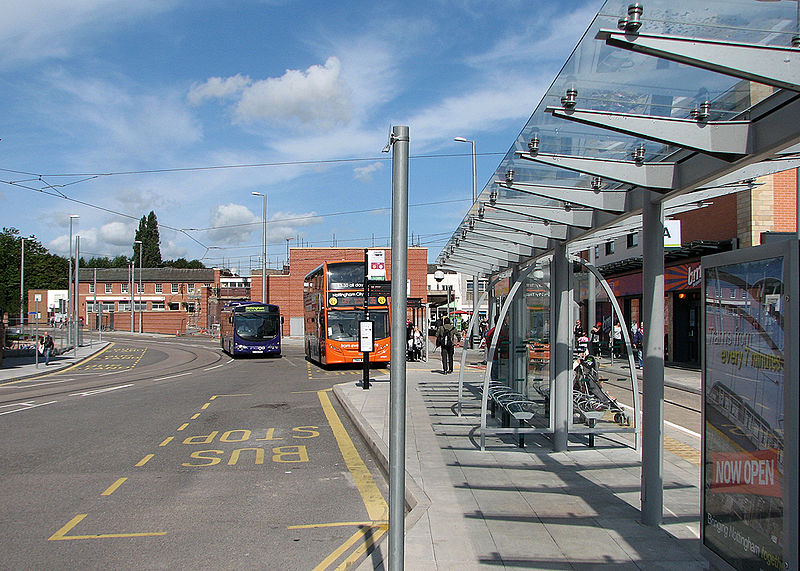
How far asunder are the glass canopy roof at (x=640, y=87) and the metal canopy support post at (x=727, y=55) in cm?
11

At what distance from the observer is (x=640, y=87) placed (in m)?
4.98

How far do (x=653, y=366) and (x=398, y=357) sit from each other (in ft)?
9.69

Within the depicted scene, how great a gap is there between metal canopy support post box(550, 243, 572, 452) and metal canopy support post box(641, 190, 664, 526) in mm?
2612

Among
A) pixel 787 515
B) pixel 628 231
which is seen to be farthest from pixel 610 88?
pixel 628 231

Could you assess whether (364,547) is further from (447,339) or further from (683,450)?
(447,339)

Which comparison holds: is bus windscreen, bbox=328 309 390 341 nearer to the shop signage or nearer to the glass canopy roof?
the glass canopy roof

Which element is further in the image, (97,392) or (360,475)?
(97,392)

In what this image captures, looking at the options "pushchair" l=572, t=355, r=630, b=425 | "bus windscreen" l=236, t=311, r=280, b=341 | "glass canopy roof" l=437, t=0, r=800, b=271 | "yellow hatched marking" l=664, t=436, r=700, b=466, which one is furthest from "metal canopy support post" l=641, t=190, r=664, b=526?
"bus windscreen" l=236, t=311, r=280, b=341

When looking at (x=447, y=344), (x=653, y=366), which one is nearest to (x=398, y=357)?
(x=653, y=366)

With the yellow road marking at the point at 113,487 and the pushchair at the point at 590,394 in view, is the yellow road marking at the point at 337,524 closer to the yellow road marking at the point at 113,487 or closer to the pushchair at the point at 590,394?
the yellow road marking at the point at 113,487

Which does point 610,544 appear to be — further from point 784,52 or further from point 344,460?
point 344,460

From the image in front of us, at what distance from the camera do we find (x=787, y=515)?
3611 millimetres

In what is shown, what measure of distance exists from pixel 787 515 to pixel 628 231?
246 inches

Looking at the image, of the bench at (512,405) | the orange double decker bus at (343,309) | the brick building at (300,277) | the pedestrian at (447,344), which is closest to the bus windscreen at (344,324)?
the orange double decker bus at (343,309)
